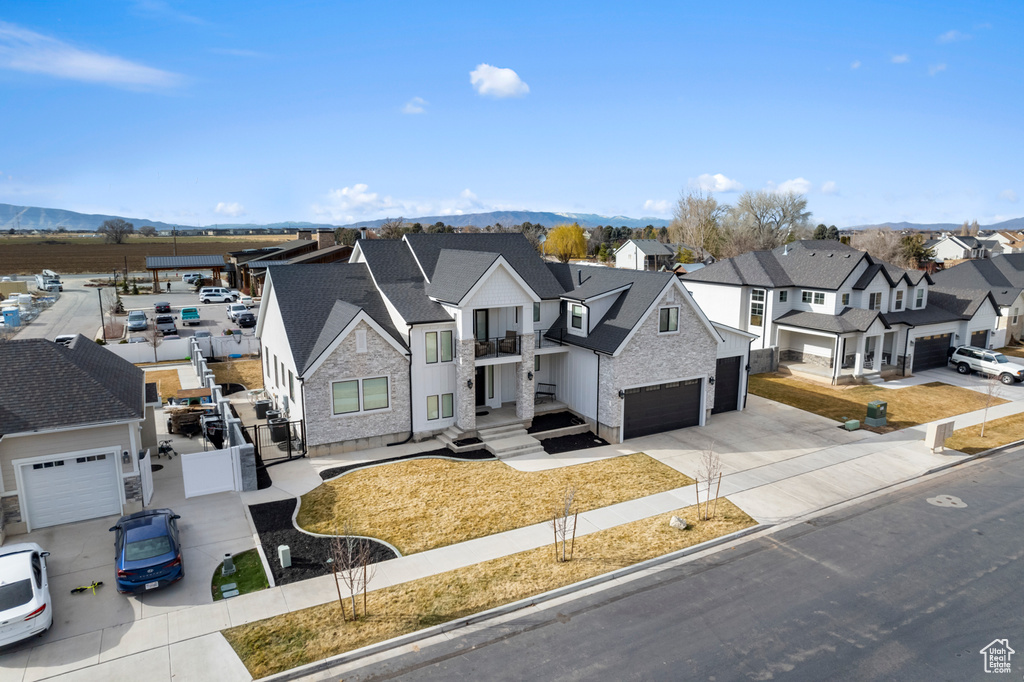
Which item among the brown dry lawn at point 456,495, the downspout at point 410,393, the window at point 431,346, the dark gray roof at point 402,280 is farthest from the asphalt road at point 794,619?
the dark gray roof at point 402,280

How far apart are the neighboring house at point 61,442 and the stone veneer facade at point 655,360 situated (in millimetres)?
16568

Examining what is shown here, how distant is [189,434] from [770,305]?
33700mm

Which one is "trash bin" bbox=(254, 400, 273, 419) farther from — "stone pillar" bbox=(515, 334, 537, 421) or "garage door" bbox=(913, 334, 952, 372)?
"garage door" bbox=(913, 334, 952, 372)

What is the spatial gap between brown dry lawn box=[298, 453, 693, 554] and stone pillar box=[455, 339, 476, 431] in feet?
7.59

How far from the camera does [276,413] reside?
25.3m

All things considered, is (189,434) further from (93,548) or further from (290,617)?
(290,617)

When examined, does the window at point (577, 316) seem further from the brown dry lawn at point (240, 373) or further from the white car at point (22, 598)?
the white car at point (22, 598)

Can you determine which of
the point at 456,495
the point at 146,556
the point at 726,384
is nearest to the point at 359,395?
the point at 456,495

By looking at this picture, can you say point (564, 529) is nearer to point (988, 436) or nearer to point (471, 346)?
point (471, 346)

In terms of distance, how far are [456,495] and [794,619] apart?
10.2m

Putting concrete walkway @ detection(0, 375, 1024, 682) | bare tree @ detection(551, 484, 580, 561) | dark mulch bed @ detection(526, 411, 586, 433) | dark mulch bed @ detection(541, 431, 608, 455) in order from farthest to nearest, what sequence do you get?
dark mulch bed @ detection(526, 411, 586, 433) → dark mulch bed @ detection(541, 431, 608, 455) → bare tree @ detection(551, 484, 580, 561) → concrete walkway @ detection(0, 375, 1024, 682)

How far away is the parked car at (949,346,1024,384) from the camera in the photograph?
3497cm

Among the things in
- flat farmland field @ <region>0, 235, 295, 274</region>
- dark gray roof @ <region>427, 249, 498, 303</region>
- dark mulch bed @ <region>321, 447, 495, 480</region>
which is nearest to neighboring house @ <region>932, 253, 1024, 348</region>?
dark gray roof @ <region>427, 249, 498, 303</region>

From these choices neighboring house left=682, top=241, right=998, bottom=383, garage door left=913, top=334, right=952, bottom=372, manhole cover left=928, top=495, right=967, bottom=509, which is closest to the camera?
manhole cover left=928, top=495, right=967, bottom=509
